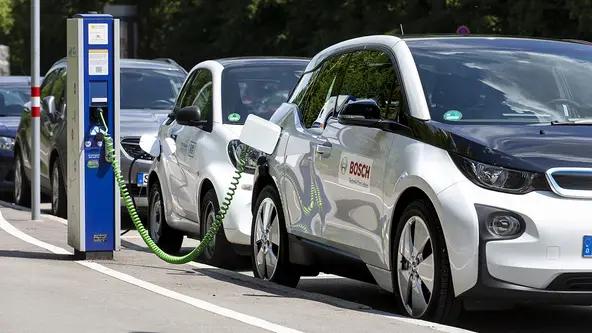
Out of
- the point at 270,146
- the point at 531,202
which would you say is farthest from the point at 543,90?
the point at 270,146

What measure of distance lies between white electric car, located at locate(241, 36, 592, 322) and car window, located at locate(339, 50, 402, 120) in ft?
0.04

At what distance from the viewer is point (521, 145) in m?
8.11

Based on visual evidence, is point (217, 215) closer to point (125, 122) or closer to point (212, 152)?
point (212, 152)

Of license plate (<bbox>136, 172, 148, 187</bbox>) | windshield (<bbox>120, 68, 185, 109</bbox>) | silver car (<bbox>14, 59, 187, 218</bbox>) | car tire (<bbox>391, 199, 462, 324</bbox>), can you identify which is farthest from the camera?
windshield (<bbox>120, 68, 185, 109</bbox>)

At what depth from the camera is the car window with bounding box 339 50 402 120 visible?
29.9 feet

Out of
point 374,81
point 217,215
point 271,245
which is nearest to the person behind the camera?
point 374,81

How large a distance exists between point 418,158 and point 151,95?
988cm

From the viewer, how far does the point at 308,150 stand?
10031mm

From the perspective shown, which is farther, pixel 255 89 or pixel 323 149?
pixel 255 89

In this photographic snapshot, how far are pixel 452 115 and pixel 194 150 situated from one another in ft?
15.0

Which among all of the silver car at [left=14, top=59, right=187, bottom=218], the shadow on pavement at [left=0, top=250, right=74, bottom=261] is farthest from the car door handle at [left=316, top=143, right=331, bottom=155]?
the silver car at [left=14, top=59, right=187, bottom=218]

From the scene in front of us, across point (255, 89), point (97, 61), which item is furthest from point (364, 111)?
point (255, 89)

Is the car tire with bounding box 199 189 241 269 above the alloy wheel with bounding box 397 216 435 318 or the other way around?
the other way around

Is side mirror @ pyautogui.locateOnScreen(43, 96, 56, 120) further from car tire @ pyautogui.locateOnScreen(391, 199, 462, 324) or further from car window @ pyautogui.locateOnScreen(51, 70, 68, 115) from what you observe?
car tire @ pyautogui.locateOnScreen(391, 199, 462, 324)
